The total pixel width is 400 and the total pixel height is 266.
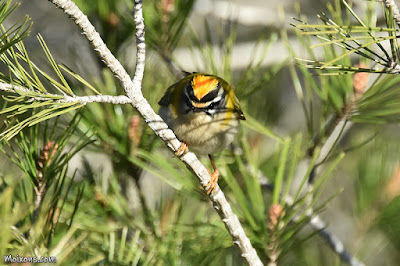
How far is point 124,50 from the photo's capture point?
76.0 inches

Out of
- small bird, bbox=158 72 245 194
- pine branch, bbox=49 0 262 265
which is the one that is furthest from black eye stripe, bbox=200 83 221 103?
pine branch, bbox=49 0 262 265

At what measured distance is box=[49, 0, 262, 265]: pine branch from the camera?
103cm

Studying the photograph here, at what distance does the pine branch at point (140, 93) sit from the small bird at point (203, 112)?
1.67 feet

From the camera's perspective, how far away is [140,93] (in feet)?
3.79

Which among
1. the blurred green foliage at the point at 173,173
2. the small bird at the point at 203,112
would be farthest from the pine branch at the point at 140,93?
the small bird at the point at 203,112

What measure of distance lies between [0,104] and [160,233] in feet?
2.35

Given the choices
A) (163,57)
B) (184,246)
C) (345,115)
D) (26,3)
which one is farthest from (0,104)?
(26,3)

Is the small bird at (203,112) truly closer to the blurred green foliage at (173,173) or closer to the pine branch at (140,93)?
the blurred green foliage at (173,173)

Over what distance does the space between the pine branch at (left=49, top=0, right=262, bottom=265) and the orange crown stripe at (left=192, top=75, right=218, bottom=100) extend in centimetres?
54

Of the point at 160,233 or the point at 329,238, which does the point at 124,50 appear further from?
the point at 329,238

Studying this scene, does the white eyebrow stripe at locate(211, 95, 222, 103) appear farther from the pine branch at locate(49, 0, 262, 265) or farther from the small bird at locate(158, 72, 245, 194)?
the pine branch at locate(49, 0, 262, 265)

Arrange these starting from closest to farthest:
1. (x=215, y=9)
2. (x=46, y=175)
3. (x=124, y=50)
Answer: (x=46, y=175)
(x=124, y=50)
(x=215, y=9)

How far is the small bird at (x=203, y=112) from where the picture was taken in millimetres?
1832

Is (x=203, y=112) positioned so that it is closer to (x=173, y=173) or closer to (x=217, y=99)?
(x=217, y=99)
